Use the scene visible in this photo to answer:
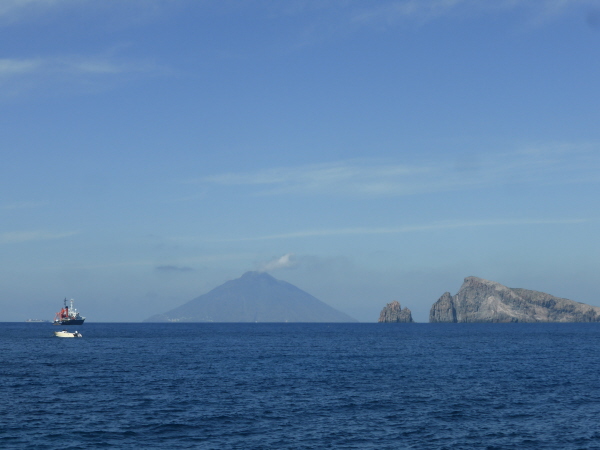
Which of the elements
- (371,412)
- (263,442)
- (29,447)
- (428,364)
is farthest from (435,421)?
(428,364)

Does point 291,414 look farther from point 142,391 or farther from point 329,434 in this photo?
point 142,391

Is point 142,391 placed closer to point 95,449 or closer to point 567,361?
point 95,449

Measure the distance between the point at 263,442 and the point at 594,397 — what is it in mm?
44902

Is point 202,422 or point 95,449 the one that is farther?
point 202,422

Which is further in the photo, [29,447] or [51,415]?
[51,415]

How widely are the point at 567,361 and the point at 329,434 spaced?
8580 centimetres

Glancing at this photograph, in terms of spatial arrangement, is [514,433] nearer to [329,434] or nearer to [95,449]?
[329,434]

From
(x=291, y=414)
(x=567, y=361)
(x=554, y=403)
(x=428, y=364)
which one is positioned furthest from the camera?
(x=567, y=361)

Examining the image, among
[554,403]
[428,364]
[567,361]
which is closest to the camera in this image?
[554,403]

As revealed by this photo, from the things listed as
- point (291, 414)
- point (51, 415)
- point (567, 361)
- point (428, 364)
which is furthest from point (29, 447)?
point (567, 361)

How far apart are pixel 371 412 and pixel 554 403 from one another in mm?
22627

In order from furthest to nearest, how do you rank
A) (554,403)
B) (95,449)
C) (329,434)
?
(554,403)
(329,434)
(95,449)

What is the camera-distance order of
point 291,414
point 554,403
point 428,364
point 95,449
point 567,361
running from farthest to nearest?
point 567,361 < point 428,364 < point 554,403 < point 291,414 < point 95,449

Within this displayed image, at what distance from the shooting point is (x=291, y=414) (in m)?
60.5
